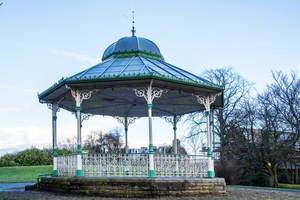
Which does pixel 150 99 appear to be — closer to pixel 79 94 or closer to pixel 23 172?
pixel 79 94

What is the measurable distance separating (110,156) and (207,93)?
4732 millimetres

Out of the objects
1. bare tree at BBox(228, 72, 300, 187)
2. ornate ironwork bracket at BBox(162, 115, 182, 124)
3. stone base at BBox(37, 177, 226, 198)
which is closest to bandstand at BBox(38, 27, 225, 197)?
stone base at BBox(37, 177, 226, 198)

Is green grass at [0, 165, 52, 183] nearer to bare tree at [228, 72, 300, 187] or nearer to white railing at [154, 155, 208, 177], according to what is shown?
bare tree at [228, 72, 300, 187]

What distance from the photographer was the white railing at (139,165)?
54.4ft

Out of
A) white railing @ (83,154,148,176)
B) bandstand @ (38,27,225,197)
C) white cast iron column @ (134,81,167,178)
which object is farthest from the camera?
white railing @ (83,154,148,176)

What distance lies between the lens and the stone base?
49.2 ft

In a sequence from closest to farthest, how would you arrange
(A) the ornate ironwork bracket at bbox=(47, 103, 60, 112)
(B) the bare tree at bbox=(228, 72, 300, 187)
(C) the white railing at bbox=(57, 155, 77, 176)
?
(C) the white railing at bbox=(57, 155, 77, 176)
(A) the ornate ironwork bracket at bbox=(47, 103, 60, 112)
(B) the bare tree at bbox=(228, 72, 300, 187)

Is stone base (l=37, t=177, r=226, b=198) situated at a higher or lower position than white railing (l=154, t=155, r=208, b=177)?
lower

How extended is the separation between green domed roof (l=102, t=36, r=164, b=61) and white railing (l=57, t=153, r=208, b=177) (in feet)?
15.7

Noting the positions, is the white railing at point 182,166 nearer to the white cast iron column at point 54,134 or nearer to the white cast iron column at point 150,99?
the white cast iron column at point 150,99

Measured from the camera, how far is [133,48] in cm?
1916

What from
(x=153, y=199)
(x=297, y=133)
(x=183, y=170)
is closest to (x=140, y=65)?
(x=183, y=170)

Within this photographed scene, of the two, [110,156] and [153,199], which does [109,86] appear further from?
[153,199]

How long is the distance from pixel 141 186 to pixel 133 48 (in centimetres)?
667
